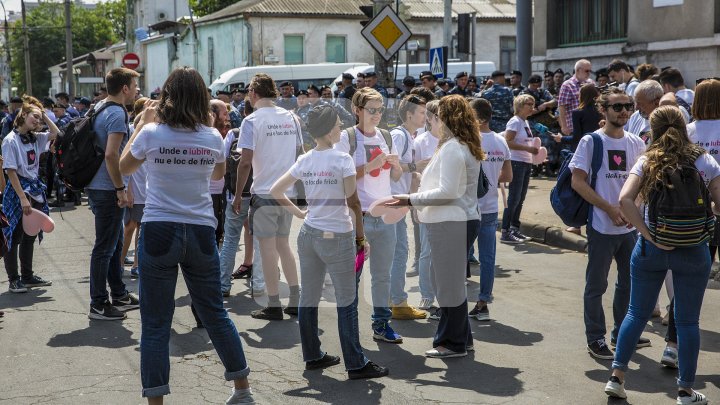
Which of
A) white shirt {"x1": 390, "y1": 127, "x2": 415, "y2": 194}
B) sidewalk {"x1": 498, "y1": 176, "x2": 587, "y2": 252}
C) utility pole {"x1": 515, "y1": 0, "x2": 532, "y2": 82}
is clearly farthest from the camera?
utility pole {"x1": 515, "y1": 0, "x2": 532, "y2": 82}

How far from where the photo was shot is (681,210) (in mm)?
5223

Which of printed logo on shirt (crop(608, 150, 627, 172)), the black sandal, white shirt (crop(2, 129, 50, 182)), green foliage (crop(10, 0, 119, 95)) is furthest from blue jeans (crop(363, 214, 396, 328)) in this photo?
green foliage (crop(10, 0, 119, 95))

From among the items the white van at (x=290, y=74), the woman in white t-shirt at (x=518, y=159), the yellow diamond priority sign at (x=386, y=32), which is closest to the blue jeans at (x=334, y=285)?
the woman in white t-shirt at (x=518, y=159)

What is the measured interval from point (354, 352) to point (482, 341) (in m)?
1.35

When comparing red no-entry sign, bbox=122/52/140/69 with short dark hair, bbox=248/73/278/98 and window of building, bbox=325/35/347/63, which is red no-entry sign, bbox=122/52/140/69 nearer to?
window of building, bbox=325/35/347/63

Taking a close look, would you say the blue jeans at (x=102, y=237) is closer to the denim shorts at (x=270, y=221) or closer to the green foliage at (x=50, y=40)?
the denim shorts at (x=270, y=221)

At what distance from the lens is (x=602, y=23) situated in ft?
68.1

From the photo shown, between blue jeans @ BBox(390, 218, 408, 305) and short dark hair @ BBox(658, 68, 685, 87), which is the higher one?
short dark hair @ BBox(658, 68, 685, 87)

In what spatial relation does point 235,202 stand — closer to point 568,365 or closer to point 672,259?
point 568,365

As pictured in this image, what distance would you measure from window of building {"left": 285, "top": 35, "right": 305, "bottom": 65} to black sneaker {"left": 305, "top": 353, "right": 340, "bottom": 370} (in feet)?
122

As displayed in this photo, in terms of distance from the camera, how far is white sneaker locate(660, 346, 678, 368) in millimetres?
5988

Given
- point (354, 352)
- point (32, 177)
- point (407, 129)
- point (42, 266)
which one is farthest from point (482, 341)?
point (42, 266)

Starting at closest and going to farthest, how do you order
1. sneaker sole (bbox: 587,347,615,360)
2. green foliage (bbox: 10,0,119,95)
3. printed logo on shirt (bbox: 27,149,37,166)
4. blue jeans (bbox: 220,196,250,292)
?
sneaker sole (bbox: 587,347,615,360), blue jeans (bbox: 220,196,250,292), printed logo on shirt (bbox: 27,149,37,166), green foliage (bbox: 10,0,119,95)

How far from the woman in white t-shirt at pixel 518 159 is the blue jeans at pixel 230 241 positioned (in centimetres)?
382
